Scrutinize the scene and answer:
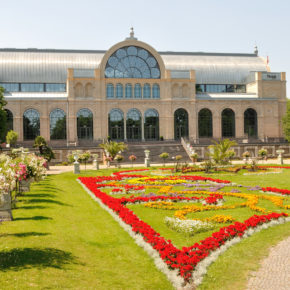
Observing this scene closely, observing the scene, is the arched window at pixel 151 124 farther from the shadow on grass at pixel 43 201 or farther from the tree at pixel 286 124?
the shadow on grass at pixel 43 201

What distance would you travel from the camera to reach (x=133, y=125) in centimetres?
6488

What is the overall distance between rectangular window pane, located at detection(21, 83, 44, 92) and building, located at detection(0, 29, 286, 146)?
17 cm

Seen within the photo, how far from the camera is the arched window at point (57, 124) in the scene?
62.5 meters

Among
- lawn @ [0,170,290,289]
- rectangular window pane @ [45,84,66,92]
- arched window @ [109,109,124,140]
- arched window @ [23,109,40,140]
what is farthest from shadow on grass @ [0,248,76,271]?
rectangular window pane @ [45,84,66,92]

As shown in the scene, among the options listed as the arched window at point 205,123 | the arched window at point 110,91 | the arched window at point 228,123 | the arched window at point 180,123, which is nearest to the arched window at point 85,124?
the arched window at point 110,91

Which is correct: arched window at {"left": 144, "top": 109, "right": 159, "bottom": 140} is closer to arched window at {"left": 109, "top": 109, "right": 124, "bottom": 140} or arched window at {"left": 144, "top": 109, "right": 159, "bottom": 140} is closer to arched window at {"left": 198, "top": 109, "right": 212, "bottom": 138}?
arched window at {"left": 109, "top": 109, "right": 124, "bottom": 140}

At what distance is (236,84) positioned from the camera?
245 feet

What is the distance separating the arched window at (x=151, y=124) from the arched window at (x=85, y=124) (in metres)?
9.19

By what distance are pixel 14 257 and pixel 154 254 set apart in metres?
3.70

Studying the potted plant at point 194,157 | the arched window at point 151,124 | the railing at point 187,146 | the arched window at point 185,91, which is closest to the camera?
the potted plant at point 194,157

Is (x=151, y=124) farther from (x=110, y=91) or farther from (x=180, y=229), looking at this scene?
(x=180, y=229)

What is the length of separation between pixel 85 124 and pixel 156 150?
13566 mm

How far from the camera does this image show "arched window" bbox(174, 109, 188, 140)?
6619cm

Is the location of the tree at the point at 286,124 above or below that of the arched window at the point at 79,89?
below
